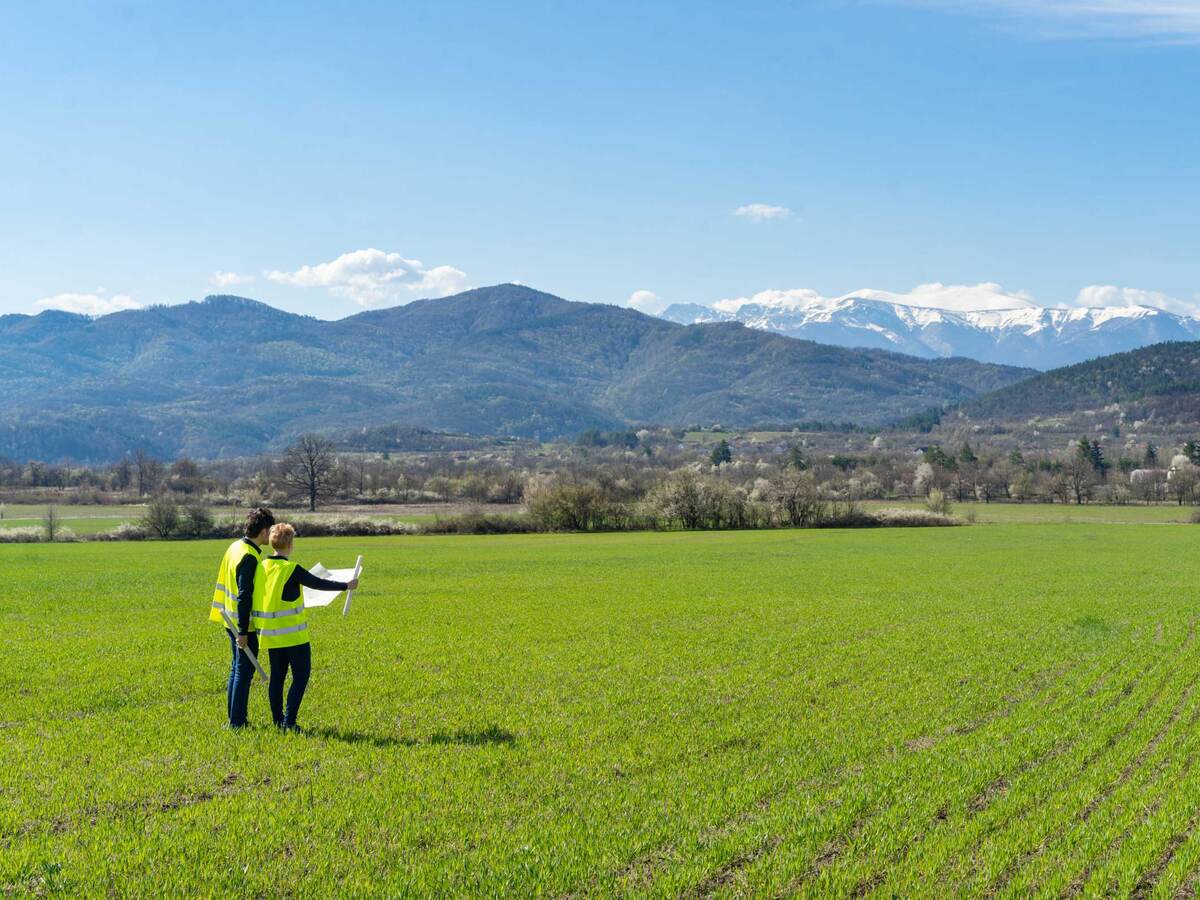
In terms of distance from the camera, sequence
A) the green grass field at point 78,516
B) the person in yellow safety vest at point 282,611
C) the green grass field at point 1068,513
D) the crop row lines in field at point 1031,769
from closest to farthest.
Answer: the crop row lines in field at point 1031,769
the person in yellow safety vest at point 282,611
the green grass field at point 78,516
the green grass field at point 1068,513

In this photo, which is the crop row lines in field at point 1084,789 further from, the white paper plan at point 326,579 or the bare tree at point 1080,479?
the bare tree at point 1080,479

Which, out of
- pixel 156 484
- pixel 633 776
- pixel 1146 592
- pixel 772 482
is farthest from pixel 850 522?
pixel 156 484

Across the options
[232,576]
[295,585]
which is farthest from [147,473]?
[295,585]

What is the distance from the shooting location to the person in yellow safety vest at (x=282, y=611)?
1281 centimetres

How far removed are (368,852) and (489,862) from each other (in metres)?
1.25

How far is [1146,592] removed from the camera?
3506cm

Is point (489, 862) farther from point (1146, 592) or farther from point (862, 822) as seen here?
point (1146, 592)

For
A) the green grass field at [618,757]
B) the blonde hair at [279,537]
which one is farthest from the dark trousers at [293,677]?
the blonde hair at [279,537]

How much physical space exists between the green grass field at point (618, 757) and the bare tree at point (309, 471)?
10340 cm

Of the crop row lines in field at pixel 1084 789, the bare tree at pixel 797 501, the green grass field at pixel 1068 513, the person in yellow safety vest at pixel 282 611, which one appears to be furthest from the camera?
the green grass field at pixel 1068 513

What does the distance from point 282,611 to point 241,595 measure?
611 mm

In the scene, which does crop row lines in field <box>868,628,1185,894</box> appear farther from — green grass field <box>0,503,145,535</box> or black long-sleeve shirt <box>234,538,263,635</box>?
green grass field <box>0,503,145,535</box>

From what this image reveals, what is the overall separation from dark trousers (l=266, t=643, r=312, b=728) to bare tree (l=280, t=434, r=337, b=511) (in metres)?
117

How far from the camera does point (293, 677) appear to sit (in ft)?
44.1
